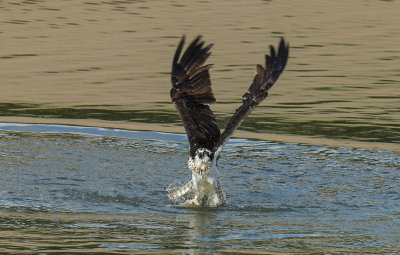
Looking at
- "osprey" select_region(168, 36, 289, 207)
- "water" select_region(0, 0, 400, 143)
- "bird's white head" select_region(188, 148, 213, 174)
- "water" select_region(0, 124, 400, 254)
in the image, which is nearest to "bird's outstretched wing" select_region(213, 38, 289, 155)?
"osprey" select_region(168, 36, 289, 207)

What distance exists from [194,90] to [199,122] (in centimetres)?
29

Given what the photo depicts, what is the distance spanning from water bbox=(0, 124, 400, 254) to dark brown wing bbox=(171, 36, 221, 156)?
27.3 inches

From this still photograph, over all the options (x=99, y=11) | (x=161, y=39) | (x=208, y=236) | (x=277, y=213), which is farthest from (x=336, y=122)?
(x=99, y=11)

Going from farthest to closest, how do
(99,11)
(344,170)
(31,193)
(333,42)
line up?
(99,11) → (333,42) → (344,170) → (31,193)

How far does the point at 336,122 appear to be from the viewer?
512 inches

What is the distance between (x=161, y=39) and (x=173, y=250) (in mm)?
11670

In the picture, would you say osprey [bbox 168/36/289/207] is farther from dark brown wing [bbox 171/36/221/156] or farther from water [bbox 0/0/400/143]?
water [bbox 0/0/400/143]

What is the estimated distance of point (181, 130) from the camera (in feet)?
41.7

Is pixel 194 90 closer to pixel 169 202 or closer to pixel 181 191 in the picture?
pixel 181 191

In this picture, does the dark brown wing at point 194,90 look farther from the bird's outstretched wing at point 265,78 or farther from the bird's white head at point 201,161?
the bird's outstretched wing at point 265,78

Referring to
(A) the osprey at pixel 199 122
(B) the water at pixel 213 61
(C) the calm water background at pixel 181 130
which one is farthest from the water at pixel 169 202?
(B) the water at pixel 213 61

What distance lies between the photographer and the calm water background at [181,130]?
8.19 m

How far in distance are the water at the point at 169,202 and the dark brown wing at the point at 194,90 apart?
2.27 ft

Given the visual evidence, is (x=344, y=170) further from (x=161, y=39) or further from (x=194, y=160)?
(x=161, y=39)
